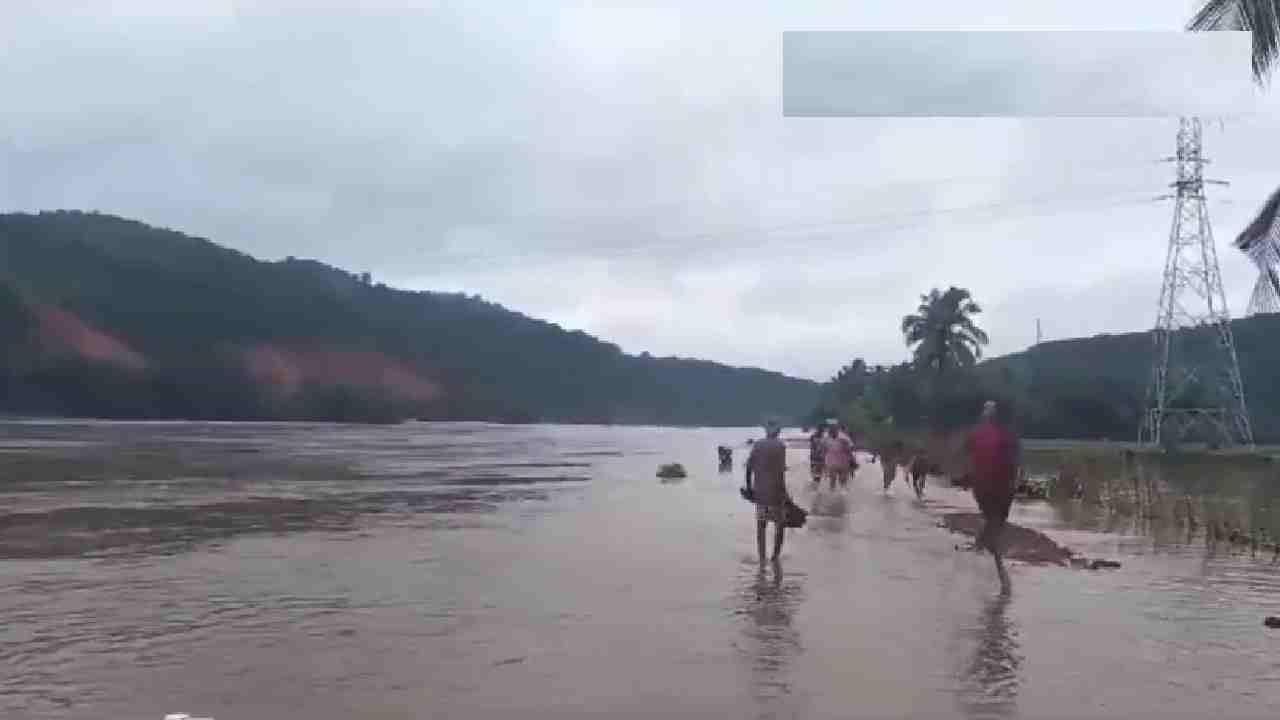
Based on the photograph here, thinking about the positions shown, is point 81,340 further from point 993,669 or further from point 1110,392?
point 993,669

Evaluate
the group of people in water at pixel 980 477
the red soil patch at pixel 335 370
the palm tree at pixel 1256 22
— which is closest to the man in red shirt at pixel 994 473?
the group of people in water at pixel 980 477

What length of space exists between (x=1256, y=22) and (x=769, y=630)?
7.53 meters

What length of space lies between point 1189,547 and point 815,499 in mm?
10569

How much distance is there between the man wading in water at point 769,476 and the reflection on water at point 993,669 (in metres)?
3.22

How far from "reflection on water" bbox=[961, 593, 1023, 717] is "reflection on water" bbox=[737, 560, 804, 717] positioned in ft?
3.65

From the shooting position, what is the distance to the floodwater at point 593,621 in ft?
24.8

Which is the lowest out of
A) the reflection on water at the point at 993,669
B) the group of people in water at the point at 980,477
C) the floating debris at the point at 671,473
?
the reflection on water at the point at 993,669

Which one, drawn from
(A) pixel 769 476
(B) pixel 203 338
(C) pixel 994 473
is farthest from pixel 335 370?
(C) pixel 994 473

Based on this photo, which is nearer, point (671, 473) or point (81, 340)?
point (671, 473)

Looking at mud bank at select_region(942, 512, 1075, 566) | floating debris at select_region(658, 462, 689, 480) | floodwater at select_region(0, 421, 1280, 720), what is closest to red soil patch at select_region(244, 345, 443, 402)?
floating debris at select_region(658, 462, 689, 480)

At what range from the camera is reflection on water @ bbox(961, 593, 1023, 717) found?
737cm

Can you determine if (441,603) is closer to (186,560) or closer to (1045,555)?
(186,560)

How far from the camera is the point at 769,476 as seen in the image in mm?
13820

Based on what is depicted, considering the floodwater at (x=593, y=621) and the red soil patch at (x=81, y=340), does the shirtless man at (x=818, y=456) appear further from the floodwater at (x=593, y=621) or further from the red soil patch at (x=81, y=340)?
the red soil patch at (x=81, y=340)
